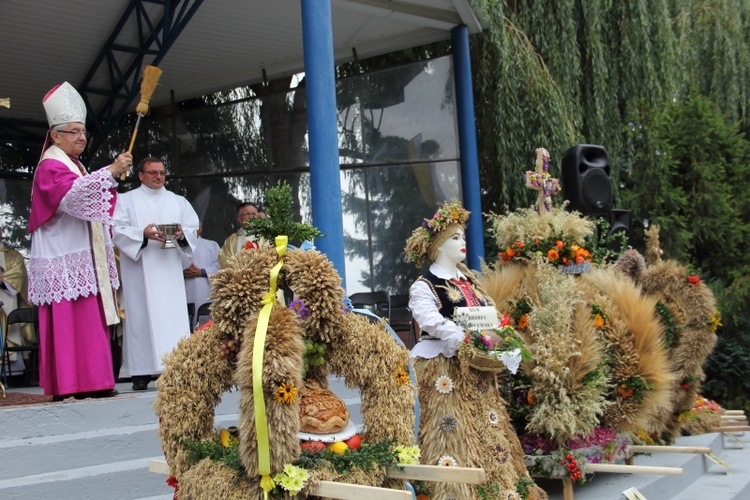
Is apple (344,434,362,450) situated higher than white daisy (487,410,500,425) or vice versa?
apple (344,434,362,450)

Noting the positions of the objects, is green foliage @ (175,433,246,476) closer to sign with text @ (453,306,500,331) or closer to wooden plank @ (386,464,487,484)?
wooden plank @ (386,464,487,484)

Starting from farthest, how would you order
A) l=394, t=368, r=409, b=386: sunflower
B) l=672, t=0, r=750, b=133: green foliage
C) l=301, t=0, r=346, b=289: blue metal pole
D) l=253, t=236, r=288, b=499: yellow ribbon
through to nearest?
l=672, t=0, r=750, b=133: green foliage → l=301, t=0, r=346, b=289: blue metal pole → l=394, t=368, r=409, b=386: sunflower → l=253, t=236, r=288, b=499: yellow ribbon

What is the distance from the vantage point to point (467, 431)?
5152 millimetres

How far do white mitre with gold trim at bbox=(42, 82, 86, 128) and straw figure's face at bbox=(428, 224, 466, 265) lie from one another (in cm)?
326

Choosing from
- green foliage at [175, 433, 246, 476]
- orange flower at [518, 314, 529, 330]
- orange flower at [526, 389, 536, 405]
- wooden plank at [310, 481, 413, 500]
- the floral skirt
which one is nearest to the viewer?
wooden plank at [310, 481, 413, 500]

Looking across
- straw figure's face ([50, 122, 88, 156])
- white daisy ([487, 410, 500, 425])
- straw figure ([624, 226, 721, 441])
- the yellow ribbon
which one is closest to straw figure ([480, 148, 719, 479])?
straw figure ([624, 226, 721, 441])

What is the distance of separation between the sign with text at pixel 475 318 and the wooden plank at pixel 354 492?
1.91m

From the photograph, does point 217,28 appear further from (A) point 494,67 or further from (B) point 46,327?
(B) point 46,327

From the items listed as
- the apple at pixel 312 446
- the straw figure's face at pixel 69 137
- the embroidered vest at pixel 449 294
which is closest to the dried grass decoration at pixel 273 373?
the apple at pixel 312 446

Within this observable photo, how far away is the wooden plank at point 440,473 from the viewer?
11.3 ft

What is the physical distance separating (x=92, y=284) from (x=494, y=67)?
771 cm

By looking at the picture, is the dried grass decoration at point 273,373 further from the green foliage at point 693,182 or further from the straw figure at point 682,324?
the green foliage at point 693,182

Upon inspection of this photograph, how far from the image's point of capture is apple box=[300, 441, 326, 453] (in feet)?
12.3

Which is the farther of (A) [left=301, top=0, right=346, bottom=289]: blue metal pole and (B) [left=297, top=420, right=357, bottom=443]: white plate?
(A) [left=301, top=0, right=346, bottom=289]: blue metal pole
